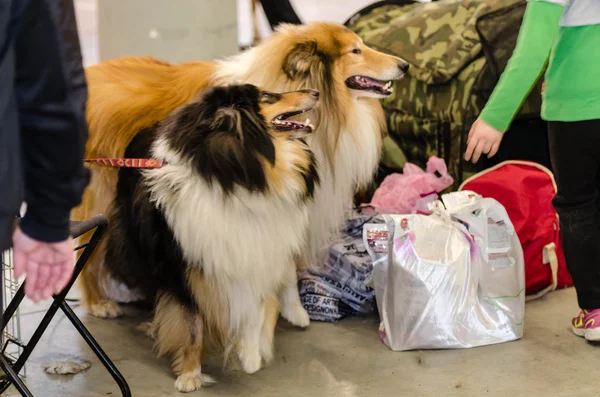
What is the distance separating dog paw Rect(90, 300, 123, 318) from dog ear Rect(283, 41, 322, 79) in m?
1.17

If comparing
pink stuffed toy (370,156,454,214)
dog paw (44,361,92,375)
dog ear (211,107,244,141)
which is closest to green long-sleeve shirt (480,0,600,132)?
dog ear (211,107,244,141)

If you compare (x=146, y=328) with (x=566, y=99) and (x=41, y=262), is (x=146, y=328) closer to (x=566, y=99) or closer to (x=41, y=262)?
(x=566, y=99)

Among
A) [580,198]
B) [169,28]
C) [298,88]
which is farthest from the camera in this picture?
[169,28]

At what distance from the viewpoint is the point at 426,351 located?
95.1 inches

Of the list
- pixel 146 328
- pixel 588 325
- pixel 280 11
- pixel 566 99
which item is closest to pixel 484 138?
pixel 566 99

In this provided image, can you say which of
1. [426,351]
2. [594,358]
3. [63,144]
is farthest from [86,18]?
[63,144]

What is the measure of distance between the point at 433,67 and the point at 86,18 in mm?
2776

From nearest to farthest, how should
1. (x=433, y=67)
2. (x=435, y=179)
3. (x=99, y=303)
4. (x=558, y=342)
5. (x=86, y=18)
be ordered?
(x=558, y=342) → (x=99, y=303) → (x=435, y=179) → (x=433, y=67) → (x=86, y=18)

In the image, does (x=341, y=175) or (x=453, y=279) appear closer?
(x=453, y=279)

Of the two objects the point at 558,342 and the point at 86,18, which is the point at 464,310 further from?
the point at 86,18

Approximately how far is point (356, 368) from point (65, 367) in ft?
3.14

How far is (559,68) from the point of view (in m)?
2.16

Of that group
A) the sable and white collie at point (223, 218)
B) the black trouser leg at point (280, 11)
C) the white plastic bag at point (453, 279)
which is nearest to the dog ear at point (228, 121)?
the sable and white collie at point (223, 218)

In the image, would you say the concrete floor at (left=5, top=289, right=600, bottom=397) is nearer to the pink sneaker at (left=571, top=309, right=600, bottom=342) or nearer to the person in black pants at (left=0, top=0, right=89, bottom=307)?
the pink sneaker at (left=571, top=309, right=600, bottom=342)
